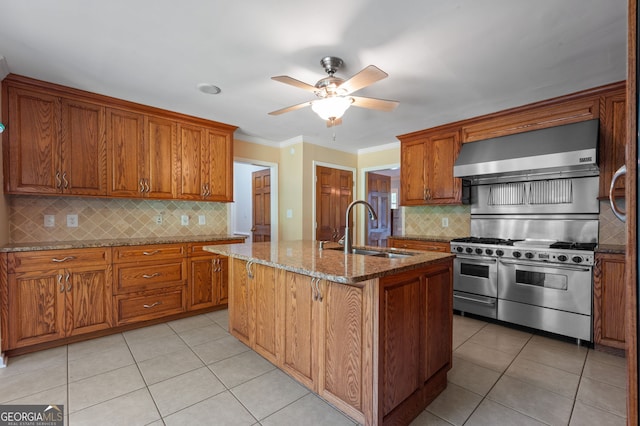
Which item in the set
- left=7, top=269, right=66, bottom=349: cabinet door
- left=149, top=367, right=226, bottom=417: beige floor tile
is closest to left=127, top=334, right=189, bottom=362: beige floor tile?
left=149, top=367, right=226, bottom=417: beige floor tile

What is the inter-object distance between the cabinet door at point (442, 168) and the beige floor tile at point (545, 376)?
77.4 inches

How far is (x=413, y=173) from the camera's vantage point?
419cm

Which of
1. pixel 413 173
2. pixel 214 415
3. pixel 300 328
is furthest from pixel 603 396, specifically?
pixel 413 173

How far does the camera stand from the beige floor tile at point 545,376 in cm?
204

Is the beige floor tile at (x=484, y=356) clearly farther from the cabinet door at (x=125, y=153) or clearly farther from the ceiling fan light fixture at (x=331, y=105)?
the cabinet door at (x=125, y=153)

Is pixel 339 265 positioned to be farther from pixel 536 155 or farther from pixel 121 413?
pixel 536 155

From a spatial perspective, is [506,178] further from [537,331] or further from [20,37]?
[20,37]

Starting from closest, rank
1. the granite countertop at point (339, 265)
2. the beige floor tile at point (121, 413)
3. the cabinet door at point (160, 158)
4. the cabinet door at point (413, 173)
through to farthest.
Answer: the granite countertop at point (339, 265) < the beige floor tile at point (121, 413) < the cabinet door at point (160, 158) < the cabinet door at point (413, 173)

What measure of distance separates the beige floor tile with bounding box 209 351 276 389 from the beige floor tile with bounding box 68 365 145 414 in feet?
1.73

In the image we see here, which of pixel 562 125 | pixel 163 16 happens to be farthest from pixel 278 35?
pixel 562 125

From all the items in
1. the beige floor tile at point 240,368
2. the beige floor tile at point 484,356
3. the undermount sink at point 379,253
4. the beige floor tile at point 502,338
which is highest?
the undermount sink at point 379,253

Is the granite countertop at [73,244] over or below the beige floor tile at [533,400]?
over

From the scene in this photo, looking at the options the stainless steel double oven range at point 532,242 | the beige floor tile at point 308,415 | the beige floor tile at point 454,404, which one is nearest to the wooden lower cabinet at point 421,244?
the stainless steel double oven range at point 532,242

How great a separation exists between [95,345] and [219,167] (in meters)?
2.28
